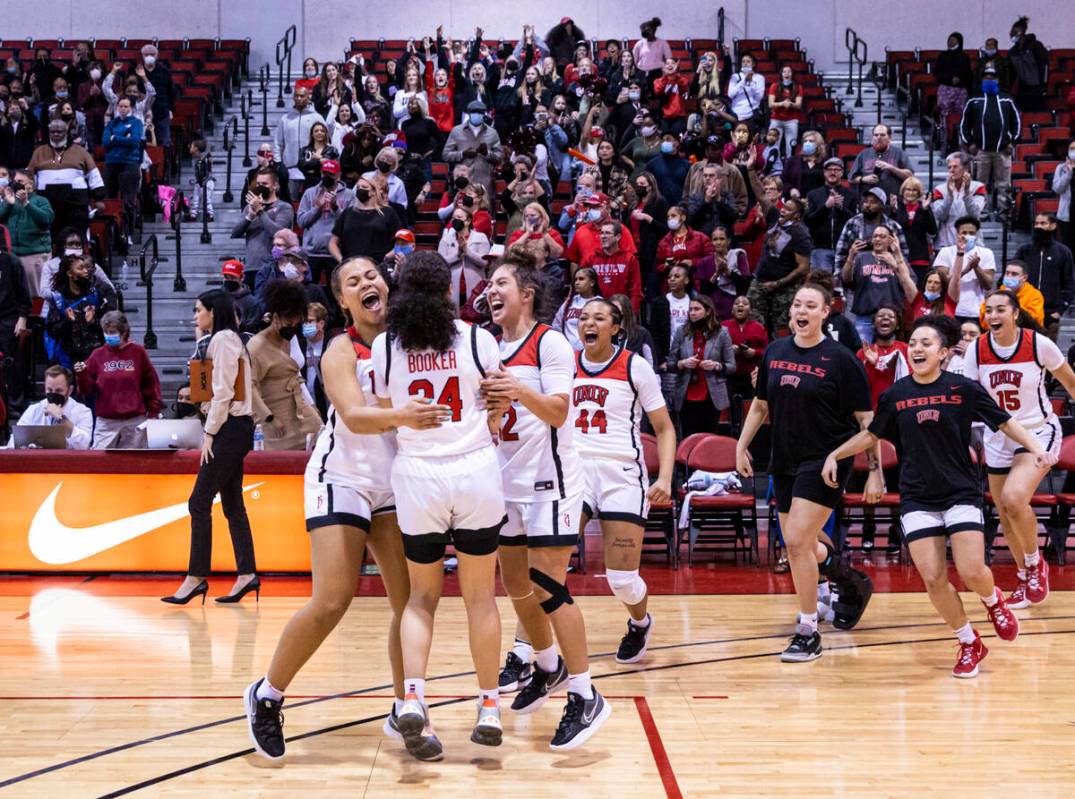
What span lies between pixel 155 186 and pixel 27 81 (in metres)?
2.40

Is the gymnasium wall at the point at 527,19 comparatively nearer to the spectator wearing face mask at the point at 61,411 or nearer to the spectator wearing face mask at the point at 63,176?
the spectator wearing face mask at the point at 63,176

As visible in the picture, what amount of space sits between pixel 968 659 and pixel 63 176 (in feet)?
37.8

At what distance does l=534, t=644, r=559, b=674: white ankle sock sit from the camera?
592 centimetres

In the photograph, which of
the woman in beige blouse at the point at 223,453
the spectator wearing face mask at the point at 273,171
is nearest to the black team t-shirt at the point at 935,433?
the woman in beige blouse at the point at 223,453

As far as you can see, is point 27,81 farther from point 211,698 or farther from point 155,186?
point 211,698

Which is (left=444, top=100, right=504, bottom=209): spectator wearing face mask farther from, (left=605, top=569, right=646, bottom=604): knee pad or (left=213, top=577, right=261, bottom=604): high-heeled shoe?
(left=605, top=569, right=646, bottom=604): knee pad

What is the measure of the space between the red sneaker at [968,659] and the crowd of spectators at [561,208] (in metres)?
3.57

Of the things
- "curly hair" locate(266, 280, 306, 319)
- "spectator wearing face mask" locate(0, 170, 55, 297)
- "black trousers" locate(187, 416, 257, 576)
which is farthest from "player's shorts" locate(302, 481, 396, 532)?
"spectator wearing face mask" locate(0, 170, 55, 297)

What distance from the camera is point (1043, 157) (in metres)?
16.8

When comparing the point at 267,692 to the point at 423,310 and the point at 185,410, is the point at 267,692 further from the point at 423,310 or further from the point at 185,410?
the point at 185,410

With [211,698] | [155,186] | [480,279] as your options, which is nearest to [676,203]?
[480,279]

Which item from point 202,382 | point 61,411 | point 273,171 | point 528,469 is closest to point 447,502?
point 528,469

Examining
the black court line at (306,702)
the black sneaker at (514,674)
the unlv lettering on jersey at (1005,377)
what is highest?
the unlv lettering on jersey at (1005,377)

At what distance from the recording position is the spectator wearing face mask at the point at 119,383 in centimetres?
1070
